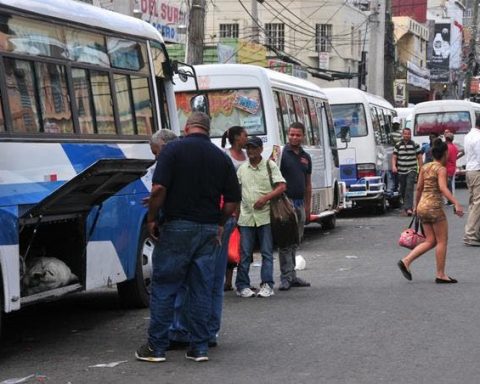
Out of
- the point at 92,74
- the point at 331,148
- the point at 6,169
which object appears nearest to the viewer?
the point at 6,169

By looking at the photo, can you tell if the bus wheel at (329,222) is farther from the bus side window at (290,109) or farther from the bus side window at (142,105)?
the bus side window at (142,105)

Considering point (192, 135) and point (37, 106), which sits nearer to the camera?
point (192, 135)

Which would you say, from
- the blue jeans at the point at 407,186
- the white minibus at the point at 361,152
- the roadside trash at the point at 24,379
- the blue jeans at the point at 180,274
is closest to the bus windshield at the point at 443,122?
the white minibus at the point at 361,152

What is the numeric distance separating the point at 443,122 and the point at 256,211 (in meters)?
23.9

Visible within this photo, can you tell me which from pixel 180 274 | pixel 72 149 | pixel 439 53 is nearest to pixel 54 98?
pixel 72 149

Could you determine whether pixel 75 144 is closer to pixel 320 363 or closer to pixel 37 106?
pixel 37 106

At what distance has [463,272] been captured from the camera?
1298 centimetres

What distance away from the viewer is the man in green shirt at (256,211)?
10.9m

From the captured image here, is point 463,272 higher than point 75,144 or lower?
lower

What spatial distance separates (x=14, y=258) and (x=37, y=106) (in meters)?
1.42

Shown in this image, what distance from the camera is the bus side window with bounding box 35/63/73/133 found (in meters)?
8.36

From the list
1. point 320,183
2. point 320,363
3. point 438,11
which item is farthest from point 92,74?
point 438,11

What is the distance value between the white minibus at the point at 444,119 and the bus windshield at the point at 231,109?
59.3ft

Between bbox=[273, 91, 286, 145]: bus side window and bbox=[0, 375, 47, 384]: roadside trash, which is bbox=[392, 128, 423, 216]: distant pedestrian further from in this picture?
bbox=[0, 375, 47, 384]: roadside trash
